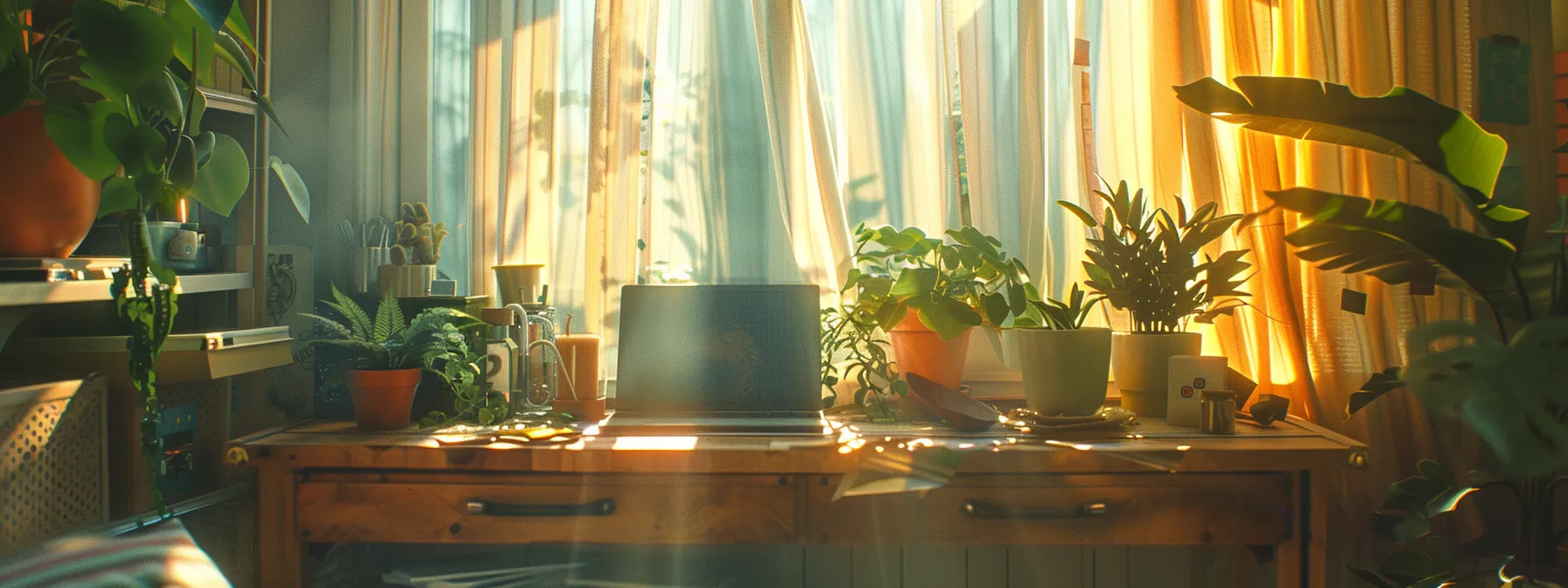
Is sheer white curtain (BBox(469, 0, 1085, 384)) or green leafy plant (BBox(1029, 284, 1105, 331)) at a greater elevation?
sheer white curtain (BBox(469, 0, 1085, 384))

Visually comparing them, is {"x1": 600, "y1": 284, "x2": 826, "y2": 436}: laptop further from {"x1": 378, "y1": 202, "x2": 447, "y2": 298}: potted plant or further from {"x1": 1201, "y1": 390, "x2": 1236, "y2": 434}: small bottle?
{"x1": 1201, "y1": 390, "x2": 1236, "y2": 434}: small bottle

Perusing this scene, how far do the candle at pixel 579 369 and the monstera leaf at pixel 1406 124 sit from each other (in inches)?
43.7

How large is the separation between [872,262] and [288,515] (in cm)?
116

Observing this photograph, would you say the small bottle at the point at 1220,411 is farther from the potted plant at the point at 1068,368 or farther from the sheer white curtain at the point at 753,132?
the sheer white curtain at the point at 753,132

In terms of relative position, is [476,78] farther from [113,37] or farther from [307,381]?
[113,37]

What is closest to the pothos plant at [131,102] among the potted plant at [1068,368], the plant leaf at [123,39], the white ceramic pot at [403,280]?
the plant leaf at [123,39]

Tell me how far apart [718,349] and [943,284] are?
0.44 meters

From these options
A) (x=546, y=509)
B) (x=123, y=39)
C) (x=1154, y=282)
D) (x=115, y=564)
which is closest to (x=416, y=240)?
(x=546, y=509)

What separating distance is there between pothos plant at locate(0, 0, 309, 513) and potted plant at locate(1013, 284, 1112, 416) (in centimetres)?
131

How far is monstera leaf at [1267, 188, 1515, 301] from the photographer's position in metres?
1.36

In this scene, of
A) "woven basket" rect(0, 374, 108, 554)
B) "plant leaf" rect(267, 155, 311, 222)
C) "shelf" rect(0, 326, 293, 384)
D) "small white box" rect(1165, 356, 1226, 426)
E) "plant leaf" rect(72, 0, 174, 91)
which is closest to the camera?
"plant leaf" rect(72, 0, 174, 91)

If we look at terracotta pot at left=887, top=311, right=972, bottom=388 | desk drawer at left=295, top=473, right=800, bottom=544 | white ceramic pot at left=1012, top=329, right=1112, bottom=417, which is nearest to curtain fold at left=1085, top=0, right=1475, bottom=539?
white ceramic pot at left=1012, top=329, right=1112, bottom=417

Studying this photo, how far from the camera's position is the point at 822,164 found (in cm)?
188

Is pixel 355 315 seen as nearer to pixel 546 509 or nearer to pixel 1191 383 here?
pixel 546 509
